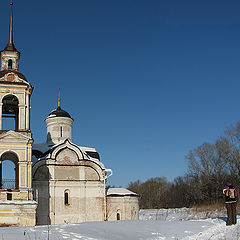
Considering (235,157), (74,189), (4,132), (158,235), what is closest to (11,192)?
(4,132)

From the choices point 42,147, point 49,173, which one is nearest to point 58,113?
point 42,147

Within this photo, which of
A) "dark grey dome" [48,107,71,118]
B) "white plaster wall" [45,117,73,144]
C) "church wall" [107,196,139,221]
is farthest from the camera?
"dark grey dome" [48,107,71,118]

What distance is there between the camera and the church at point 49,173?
750 inches

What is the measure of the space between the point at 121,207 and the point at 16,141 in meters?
7.94

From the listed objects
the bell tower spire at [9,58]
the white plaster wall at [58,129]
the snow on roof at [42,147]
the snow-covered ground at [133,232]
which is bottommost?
the snow-covered ground at [133,232]

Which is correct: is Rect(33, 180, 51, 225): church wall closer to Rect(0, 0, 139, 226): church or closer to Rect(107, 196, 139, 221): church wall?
Rect(0, 0, 139, 226): church

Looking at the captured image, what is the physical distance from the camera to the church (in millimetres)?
19062

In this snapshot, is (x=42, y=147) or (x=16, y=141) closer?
(x=16, y=141)

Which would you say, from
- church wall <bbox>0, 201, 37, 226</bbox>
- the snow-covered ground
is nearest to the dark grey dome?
church wall <bbox>0, 201, 37, 226</bbox>

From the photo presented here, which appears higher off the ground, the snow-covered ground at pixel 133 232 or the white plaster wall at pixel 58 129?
the white plaster wall at pixel 58 129

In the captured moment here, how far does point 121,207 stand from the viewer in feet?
76.6

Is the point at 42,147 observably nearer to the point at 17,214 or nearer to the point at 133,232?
the point at 17,214

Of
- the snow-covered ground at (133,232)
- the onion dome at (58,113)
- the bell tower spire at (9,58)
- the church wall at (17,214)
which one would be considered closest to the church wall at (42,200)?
the church wall at (17,214)

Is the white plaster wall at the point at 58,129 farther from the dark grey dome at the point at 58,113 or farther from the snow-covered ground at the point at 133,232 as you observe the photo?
the snow-covered ground at the point at 133,232
